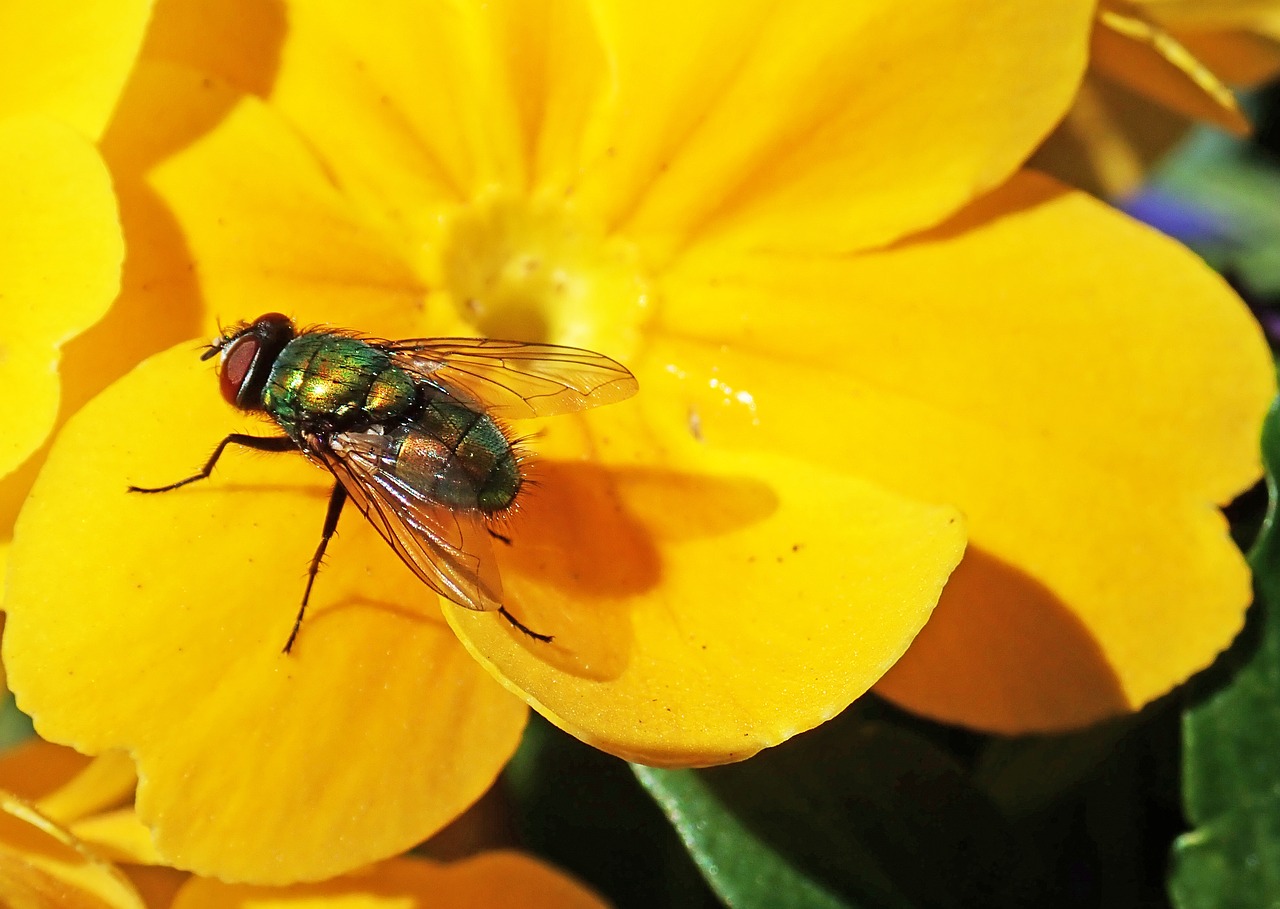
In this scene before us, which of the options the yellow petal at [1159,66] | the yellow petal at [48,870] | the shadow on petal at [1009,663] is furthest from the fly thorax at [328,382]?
the yellow petal at [1159,66]

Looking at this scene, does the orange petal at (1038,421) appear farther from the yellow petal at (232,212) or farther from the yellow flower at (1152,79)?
the yellow petal at (232,212)

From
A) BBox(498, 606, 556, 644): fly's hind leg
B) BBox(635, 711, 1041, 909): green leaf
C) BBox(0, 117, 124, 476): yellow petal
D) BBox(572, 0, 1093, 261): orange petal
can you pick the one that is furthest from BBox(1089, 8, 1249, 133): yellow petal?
BBox(0, 117, 124, 476): yellow petal

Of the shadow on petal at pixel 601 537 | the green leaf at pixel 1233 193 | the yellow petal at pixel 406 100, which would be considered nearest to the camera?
the shadow on petal at pixel 601 537

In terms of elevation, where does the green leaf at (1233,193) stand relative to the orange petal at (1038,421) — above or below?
below

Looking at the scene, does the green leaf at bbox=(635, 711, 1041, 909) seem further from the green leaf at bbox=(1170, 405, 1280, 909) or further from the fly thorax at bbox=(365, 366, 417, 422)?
the fly thorax at bbox=(365, 366, 417, 422)

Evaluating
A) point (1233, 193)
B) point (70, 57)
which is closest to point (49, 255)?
point (70, 57)

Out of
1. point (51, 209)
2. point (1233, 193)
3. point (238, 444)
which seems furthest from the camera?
point (1233, 193)

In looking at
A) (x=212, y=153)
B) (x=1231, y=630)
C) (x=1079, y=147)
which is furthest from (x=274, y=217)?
(x=1079, y=147)

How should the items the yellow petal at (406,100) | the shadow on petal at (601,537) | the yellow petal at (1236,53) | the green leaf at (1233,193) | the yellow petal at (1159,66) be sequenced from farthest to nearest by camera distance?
the green leaf at (1233,193) → the yellow petal at (1236,53) → the yellow petal at (1159,66) → the yellow petal at (406,100) → the shadow on petal at (601,537)

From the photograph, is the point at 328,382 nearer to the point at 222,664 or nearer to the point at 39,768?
the point at 222,664
